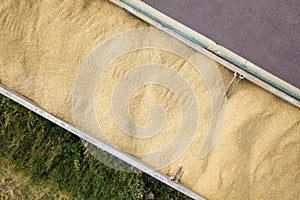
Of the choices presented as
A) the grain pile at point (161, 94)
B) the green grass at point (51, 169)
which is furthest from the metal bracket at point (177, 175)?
the green grass at point (51, 169)

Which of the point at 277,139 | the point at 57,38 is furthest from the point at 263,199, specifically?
the point at 57,38

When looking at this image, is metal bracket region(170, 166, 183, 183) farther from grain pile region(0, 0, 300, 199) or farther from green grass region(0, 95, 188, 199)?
green grass region(0, 95, 188, 199)

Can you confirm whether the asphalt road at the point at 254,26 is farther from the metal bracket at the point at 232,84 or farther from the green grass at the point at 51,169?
the green grass at the point at 51,169

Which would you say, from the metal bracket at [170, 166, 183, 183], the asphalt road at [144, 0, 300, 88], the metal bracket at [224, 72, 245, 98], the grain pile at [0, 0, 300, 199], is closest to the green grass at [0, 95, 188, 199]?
the metal bracket at [170, 166, 183, 183]

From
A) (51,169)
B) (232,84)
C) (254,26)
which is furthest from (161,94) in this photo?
(51,169)

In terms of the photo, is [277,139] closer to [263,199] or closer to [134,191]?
[263,199]

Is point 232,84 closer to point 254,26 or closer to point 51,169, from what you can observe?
point 254,26
